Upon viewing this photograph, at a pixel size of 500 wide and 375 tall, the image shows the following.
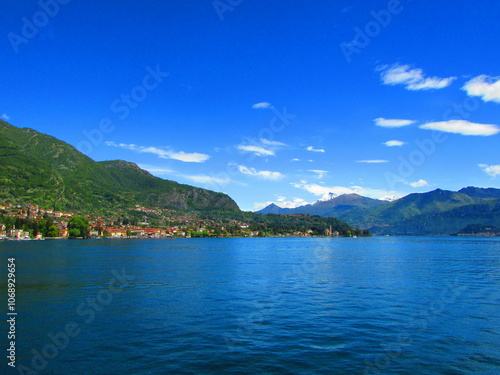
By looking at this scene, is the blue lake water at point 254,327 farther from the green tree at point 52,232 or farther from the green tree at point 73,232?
the green tree at point 73,232

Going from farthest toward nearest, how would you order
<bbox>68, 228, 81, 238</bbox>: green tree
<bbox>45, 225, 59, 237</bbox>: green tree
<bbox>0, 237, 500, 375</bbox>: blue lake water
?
<bbox>68, 228, 81, 238</bbox>: green tree
<bbox>45, 225, 59, 237</bbox>: green tree
<bbox>0, 237, 500, 375</bbox>: blue lake water

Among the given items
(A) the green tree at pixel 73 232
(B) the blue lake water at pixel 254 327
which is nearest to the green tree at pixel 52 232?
(A) the green tree at pixel 73 232

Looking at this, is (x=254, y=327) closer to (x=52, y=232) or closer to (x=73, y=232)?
(x=52, y=232)

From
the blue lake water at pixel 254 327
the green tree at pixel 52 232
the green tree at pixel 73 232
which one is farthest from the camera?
the green tree at pixel 73 232

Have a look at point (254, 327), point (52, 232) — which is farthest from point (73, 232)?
point (254, 327)

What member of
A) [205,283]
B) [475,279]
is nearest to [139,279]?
[205,283]

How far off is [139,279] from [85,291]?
369 inches

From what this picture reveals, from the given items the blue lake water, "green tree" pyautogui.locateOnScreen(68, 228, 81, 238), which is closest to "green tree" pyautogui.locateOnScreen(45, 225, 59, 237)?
"green tree" pyautogui.locateOnScreen(68, 228, 81, 238)

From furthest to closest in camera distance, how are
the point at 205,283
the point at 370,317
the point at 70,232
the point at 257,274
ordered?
the point at 70,232 < the point at 257,274 < the point at 205,283 < the point at 370,317

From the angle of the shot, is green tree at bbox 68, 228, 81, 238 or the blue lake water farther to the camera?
green tree at bbox 68, 228, 81, 238

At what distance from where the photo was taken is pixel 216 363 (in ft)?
55.1

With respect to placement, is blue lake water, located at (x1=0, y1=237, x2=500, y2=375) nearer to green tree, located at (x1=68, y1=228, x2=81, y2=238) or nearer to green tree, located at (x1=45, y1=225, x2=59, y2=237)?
green tree, located at (x1=45, y1=225, x2=59, y2=237)

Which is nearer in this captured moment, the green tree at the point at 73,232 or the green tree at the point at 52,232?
the green tree at the point at 52,232

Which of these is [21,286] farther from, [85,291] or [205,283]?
[205,283]
